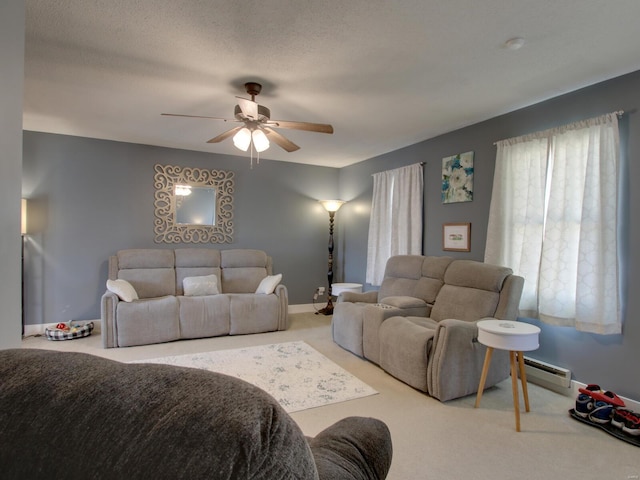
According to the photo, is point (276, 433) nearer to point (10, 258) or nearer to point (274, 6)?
point (10, 258)

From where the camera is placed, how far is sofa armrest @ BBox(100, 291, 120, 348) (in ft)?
12.3

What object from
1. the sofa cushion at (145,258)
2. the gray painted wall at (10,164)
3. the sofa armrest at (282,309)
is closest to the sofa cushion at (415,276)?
the sofa armrest at (282,309)

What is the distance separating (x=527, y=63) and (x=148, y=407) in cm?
295

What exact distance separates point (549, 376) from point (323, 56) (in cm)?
308

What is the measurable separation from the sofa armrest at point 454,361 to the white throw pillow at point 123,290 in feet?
10.7

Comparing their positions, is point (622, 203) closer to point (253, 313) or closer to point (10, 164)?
point (10, 164)

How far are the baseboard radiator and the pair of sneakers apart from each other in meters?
0.32

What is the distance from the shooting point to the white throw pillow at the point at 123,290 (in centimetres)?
387

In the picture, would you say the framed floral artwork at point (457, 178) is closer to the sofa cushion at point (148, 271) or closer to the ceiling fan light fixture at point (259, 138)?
the ceiling fan light fixture at point (259, 138)

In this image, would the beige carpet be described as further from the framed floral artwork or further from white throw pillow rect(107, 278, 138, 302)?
white throw pillow rect(107, 278, 138, 302)

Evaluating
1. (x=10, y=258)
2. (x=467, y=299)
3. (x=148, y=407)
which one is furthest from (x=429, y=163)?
(x=148, y=407)

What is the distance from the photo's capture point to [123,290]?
12.8ft

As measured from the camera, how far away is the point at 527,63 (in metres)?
2.42

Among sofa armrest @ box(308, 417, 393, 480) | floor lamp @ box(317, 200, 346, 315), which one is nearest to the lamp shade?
floor lamp @ box(317, 200, 346, 315)
